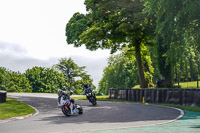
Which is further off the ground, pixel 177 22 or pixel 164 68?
pixel 177 22

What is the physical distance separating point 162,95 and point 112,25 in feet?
38.7

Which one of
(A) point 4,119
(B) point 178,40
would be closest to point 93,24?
(B) point 178,40

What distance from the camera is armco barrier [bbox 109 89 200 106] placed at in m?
21.5

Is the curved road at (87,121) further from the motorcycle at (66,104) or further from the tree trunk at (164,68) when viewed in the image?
the tree trunk at (164,68)

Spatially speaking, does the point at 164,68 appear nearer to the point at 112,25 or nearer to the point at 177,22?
the point at 112,25

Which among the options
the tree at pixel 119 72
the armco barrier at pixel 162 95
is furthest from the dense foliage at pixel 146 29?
the tree at pixel 119 72

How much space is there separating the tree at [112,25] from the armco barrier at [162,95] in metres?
5.97

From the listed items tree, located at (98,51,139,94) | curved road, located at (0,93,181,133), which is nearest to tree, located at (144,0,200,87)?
curved road, located at (0,93,181,133)

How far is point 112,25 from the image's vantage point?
33844mm

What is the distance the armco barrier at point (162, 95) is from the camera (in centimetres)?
2145

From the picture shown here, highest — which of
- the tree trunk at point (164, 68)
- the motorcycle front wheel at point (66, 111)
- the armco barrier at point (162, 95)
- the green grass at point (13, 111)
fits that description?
the tree trunk at point (164, 68)

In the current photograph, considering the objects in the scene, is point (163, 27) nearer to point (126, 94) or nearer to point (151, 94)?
point (151, 94)

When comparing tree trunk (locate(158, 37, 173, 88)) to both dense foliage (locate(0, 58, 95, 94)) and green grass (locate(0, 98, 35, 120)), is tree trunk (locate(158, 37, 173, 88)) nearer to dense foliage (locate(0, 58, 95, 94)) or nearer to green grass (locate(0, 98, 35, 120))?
green grass (locate(0, 98, 35, 120))

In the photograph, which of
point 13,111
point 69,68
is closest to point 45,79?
point 69,68
